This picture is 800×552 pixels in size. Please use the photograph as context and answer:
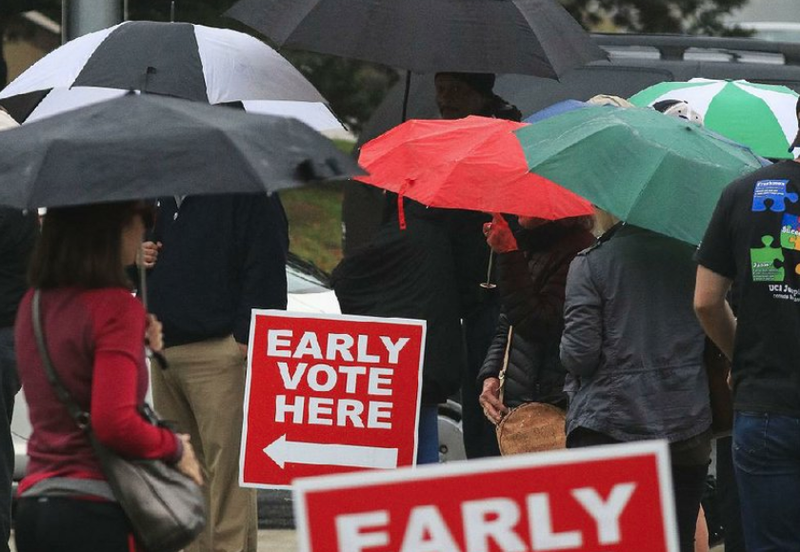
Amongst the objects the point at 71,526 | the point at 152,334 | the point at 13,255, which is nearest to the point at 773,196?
the point at 152,334

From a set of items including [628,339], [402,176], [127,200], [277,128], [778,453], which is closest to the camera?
[127,200]

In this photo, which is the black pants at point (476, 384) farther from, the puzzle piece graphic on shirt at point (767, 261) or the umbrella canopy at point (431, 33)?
the puzzle piece graphic on shirt at point (767, 261)

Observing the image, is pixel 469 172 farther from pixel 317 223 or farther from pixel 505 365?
pixel 317 223

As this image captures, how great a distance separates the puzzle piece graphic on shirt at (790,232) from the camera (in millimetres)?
5035

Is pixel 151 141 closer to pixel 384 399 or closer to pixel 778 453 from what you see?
pixel 778 453

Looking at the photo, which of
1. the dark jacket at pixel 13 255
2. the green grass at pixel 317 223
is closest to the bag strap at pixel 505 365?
the dark jacket at pixel 13 255

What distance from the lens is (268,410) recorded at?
22.2 feet

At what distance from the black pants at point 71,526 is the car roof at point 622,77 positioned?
509 centimetres

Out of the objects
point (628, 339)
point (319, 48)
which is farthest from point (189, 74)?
point (628, 339)

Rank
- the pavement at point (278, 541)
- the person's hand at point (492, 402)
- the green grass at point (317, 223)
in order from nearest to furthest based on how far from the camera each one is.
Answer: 1. the person's hand at point (492, 402)
2. the pavement at point (278, 541)
3. the green grass at point (317, 223)

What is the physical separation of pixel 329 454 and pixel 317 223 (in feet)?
41.8

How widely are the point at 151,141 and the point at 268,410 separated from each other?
8.39 ft

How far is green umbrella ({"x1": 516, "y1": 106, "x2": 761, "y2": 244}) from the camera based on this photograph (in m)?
5.62

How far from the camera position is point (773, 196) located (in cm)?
505
